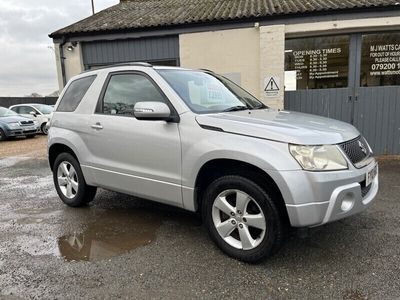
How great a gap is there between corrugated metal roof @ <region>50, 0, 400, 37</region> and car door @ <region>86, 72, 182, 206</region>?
5.44 m

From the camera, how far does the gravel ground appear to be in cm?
286

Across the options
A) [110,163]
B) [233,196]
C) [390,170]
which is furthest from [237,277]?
[390,170]

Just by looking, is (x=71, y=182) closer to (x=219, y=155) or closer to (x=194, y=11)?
(x=219, y=155)

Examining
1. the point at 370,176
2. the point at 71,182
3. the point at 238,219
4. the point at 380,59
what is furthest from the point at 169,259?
the point at 380,59

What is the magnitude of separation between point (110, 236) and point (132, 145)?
42.5 inches

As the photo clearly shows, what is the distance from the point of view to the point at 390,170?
6809 mm

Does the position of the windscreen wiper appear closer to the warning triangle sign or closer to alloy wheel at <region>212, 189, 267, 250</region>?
alloy wheel at <region>212, 189, 267, 250</region>

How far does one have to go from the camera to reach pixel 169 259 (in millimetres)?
3396

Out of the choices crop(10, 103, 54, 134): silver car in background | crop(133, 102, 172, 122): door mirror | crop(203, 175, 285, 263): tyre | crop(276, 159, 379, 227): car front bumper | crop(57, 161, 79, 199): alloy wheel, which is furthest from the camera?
crop(10, 103, 54, 134): silver car in background

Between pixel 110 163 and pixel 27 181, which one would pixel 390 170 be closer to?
pixel 110 163

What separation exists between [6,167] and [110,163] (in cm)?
596

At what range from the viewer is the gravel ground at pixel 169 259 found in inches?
113

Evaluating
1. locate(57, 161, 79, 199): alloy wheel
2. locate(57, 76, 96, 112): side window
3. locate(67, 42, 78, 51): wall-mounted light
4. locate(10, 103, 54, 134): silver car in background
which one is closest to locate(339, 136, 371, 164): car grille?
locate(57, 76, 96, 112): side window

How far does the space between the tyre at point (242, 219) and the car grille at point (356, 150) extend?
0.77 meters
